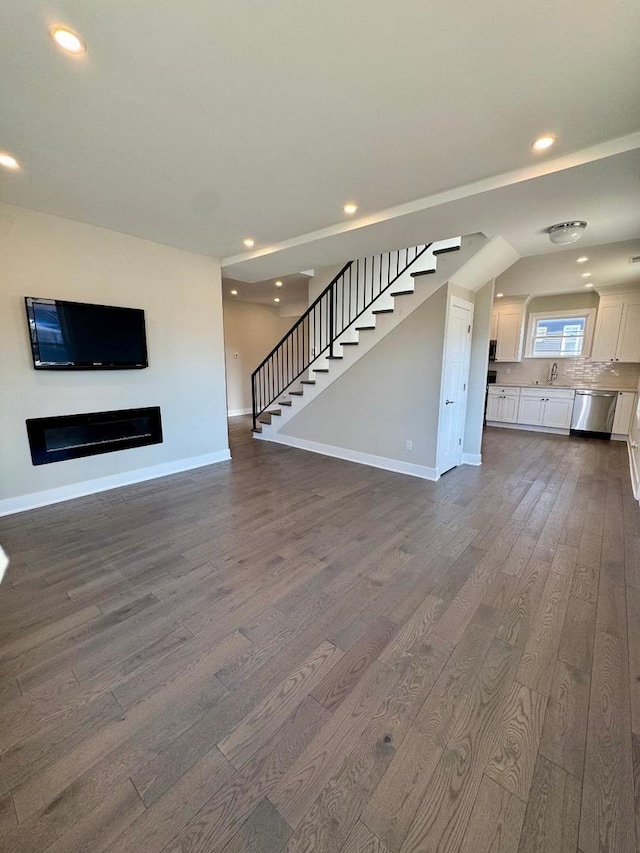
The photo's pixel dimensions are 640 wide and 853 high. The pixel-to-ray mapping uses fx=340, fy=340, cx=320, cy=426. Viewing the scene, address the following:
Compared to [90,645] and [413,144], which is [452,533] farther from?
[413,144]

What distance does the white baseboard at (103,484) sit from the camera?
3.47 metres

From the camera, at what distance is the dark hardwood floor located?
1130 mm

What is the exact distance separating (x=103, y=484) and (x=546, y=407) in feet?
26.2

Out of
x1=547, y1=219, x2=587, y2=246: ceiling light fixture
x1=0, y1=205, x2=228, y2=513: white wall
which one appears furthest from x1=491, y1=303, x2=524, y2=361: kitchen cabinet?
x1=0, y1=205, x2=228, y2=513: white wall

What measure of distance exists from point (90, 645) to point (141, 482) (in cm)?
270

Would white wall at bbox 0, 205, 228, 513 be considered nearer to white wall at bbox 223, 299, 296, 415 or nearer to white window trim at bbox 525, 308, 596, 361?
white wall at bbox 223, 299, 296, 415

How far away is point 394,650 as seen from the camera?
1.81 m

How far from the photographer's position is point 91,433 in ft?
12.7

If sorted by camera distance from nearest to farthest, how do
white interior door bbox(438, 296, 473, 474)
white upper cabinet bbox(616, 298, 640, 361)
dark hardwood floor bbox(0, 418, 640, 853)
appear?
dark hardwood floor bbox(0, 418, 640, 853)
white interior door bbox(438, 296, 473, 474)
white upper cabinet bbox(616, 298, 640, 361)

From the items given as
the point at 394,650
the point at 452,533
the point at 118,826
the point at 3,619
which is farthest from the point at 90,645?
the point at 452,533

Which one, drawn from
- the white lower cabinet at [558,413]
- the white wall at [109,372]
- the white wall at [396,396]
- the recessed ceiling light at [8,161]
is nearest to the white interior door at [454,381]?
the white wall at [396,396]

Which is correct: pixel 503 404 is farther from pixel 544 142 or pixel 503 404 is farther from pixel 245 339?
pixel 245 339

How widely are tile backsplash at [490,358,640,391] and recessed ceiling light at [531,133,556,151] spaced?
5.97 m

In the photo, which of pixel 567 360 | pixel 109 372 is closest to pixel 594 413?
pixel 567 360
